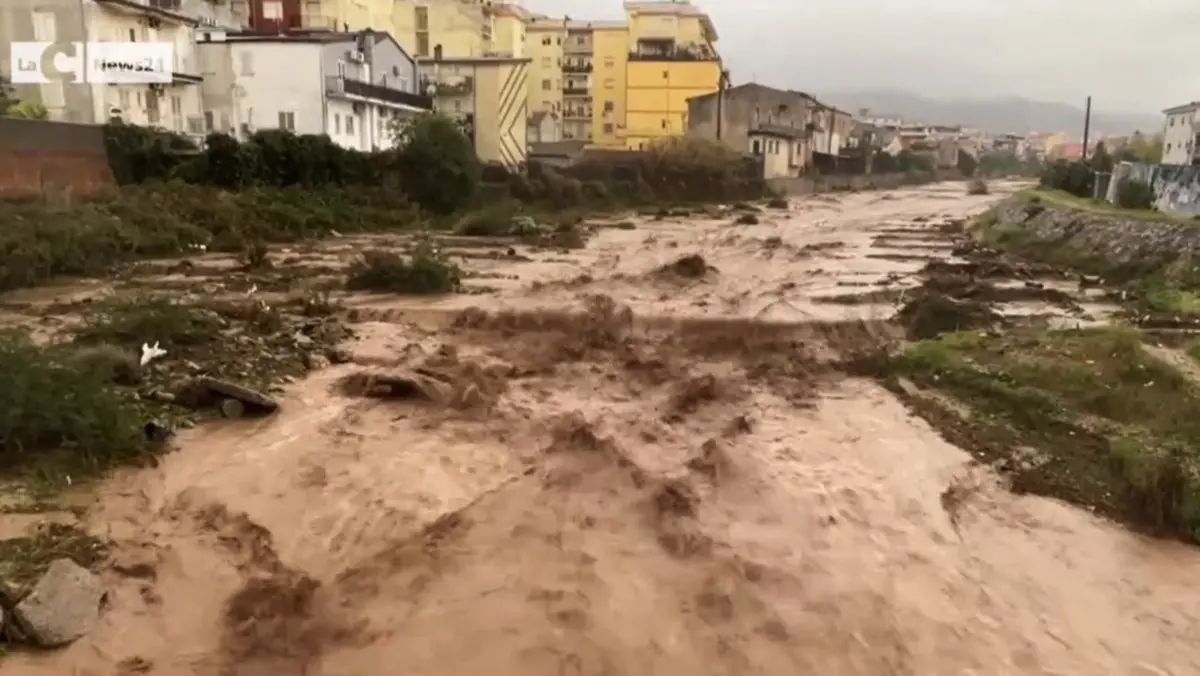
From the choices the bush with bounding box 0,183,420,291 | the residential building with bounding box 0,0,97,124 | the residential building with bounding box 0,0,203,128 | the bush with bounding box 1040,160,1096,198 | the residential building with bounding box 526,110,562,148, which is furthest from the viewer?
the residential building with bounding box 526,110,562,148

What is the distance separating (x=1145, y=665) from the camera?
748 centimetres

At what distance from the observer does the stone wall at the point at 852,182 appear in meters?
61.2

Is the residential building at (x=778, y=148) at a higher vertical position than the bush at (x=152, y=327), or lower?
higher

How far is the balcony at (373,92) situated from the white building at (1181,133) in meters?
40.7

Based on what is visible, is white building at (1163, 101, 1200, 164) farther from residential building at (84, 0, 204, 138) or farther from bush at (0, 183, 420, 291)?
residential building at (84, 0, 204, 138)

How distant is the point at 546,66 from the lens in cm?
7575

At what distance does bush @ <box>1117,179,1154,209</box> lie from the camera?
28.6 meters

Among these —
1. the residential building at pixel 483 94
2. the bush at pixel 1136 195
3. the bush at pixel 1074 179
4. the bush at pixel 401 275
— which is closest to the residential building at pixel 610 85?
the residential building at pixel 483 94

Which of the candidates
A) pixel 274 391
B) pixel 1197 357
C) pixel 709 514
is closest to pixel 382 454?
pixel 274 391

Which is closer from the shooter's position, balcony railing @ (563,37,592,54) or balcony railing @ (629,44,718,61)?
balcony railing @ (629,44,718,61)

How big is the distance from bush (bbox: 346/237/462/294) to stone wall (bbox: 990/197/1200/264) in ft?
52.3

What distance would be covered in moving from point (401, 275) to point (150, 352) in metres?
8.05

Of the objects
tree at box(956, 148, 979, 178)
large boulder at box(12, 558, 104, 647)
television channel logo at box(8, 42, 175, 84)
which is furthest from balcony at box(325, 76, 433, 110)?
tree at box(956, 148, 979, 178)

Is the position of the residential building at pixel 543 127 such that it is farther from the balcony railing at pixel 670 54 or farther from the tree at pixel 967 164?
the tree at pixel 967 164
